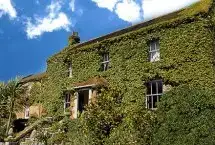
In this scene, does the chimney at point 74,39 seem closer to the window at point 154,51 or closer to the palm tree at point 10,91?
the palm tree at point 10,91

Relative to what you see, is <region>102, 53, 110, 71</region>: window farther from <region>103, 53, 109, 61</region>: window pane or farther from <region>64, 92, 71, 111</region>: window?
<region>64, 92, 71, 111</region>: window

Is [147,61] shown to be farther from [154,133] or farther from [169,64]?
[154,133]

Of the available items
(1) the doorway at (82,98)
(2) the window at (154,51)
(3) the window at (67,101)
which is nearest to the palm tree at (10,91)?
(3) the window at (67,101)

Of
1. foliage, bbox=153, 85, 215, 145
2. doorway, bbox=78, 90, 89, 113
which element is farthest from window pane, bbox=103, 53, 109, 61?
foliage, bbox=153, 85, 215, 145

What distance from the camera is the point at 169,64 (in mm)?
27938

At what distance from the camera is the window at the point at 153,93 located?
28453mm

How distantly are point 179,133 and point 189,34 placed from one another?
28.2ft

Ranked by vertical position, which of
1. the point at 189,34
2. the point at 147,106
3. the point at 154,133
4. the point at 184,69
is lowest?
the point at 154,133

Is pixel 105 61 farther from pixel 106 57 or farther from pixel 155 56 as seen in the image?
pixel 155 56

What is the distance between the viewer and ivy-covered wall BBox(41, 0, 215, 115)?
26.6m

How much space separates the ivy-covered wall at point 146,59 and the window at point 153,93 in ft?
1.28

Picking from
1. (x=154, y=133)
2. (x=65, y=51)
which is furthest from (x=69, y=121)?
(x=154, y=133)

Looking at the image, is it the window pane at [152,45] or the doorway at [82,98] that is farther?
the doorway at [82,98]

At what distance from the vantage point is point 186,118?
22328 millimetres
